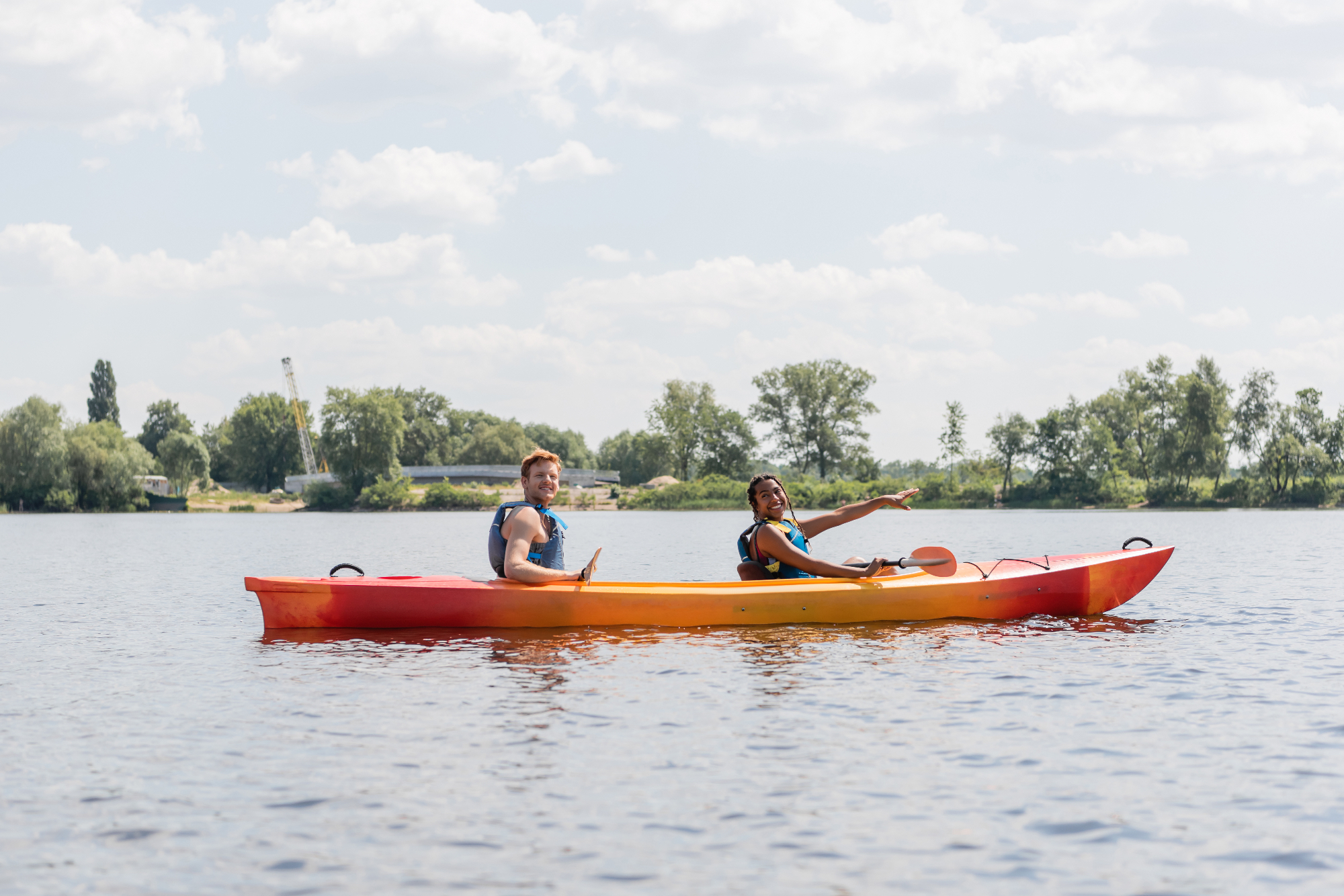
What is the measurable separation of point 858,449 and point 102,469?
51888 millimetres

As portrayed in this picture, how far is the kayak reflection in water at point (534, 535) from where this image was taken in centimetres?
1020

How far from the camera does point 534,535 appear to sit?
10633 millimetres

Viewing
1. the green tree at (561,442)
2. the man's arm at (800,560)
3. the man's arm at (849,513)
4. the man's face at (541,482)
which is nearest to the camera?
the man's face at (541,482)

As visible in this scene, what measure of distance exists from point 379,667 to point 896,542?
25997 mm

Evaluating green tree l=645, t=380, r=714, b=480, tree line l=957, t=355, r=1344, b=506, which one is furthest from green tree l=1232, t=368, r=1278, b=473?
green tree l=645, t=380, r=714, b=480

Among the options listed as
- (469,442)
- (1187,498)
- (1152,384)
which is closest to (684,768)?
(1187,498)

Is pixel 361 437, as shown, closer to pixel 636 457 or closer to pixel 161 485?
pixel 161 485

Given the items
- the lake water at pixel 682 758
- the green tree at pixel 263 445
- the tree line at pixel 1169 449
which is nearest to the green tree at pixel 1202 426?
the tree line at pixel 1169 449

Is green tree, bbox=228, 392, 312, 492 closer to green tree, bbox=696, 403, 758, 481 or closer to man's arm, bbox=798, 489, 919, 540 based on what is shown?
green tree, bbox=696, 403, 758, 481

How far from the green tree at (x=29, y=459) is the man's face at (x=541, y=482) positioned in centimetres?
6760

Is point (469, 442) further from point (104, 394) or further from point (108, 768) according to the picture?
point (108, 768)

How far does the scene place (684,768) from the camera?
5.89 metres

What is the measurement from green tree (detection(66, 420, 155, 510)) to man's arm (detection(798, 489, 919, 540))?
224ft

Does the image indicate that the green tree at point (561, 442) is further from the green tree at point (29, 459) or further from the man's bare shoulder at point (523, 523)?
the man's bare shoulder at point (523, 523)
